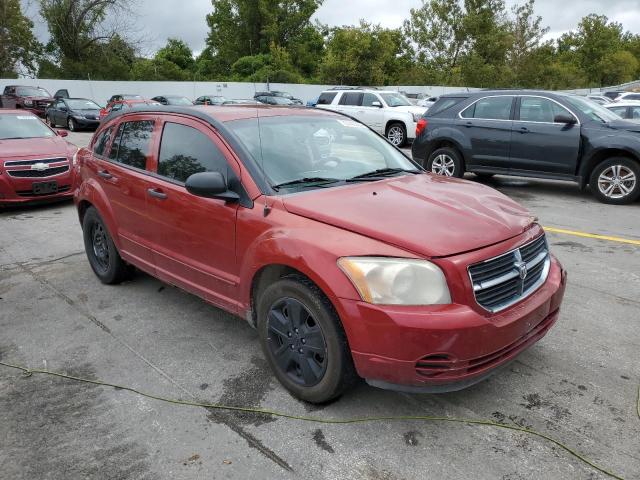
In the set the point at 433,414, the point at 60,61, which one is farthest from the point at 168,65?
the point at 433,414

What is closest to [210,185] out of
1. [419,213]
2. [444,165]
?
[419,213]

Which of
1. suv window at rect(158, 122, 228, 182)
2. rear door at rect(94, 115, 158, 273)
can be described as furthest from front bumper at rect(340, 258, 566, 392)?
rear door at rect(94, 115, 158, 273)

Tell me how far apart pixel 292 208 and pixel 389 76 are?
6145 centimetres

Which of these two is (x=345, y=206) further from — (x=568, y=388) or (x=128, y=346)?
(x=128, y=346)

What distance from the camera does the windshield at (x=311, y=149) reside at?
3.57 meters

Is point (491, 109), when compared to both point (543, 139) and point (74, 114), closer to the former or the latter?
point (543, 139)

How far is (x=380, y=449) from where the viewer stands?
106 inches

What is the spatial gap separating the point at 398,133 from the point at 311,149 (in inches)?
532

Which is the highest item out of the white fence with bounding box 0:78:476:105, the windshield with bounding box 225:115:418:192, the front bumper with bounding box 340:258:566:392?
the white fence with bounding box 0:78:476:105

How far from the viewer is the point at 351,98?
17953 millimetres

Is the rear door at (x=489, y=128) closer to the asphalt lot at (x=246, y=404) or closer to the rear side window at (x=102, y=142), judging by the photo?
the asphalt lot at (x=246, y=404)

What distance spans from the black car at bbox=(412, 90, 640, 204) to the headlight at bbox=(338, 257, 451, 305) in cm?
713

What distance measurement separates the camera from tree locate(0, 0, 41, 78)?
151ft

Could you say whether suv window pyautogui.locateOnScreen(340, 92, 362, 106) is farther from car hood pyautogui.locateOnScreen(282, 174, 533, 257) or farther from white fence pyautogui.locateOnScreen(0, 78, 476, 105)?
white fence pyautogui.locateOnScreen(0, 78, 476, 105)
